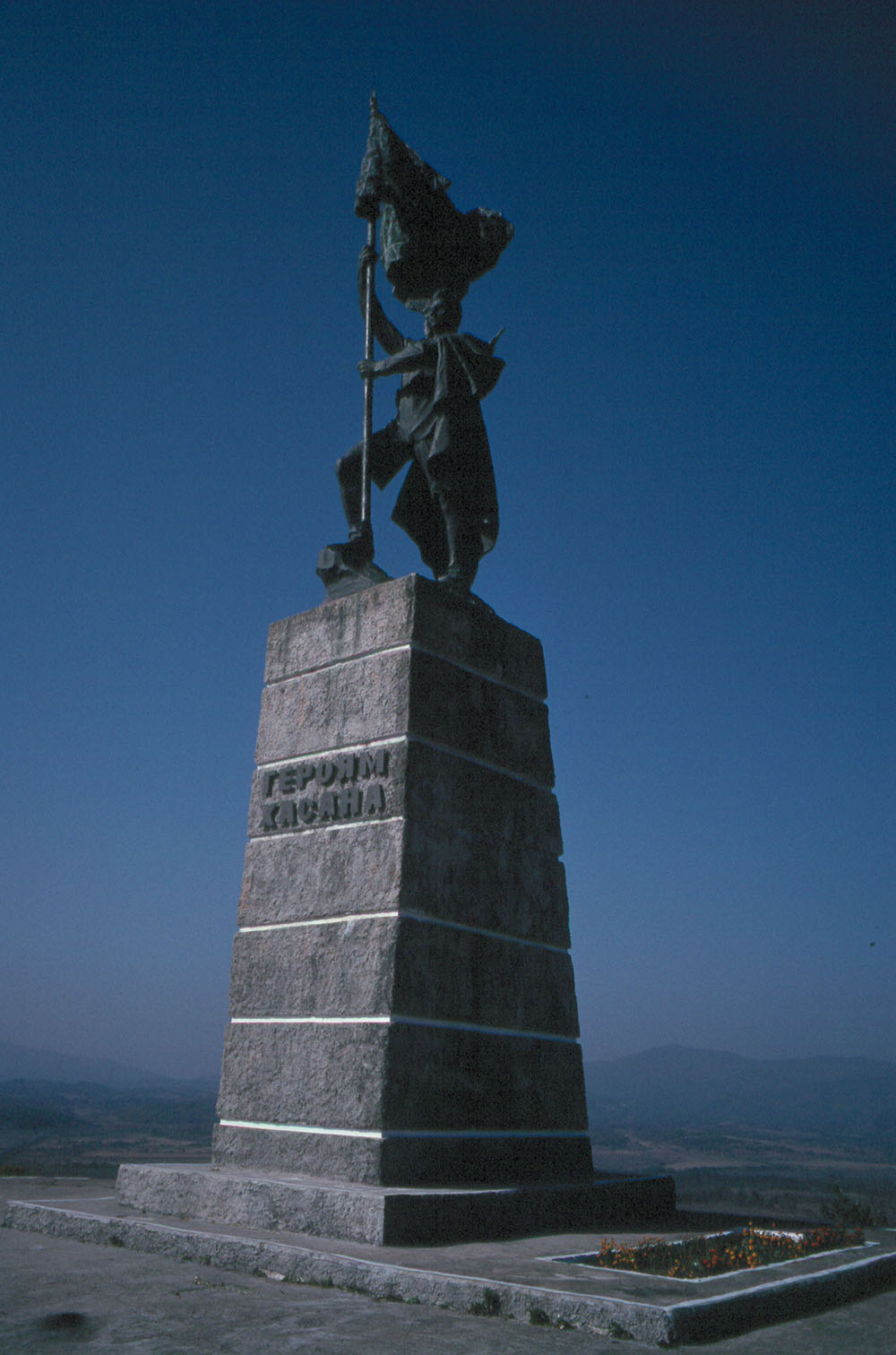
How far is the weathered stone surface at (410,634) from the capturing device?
6.93 meters

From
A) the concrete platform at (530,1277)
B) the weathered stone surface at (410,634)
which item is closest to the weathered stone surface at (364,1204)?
the concrete platform at (530,1277)

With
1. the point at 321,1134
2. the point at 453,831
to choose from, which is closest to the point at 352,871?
the point at 453,831

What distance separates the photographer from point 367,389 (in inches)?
327

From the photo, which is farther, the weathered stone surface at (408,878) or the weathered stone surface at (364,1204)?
the weathered stone surface at (408,878)

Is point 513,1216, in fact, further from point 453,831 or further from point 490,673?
point 490,673

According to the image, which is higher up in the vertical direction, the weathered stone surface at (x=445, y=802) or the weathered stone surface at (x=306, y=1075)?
the weathered stone surface at (x=445, y=802)

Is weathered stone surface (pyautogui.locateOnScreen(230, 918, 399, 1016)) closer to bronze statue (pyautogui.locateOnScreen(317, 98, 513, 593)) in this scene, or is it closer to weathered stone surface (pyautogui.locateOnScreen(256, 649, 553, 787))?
weathered stone surface (pyautogui.locateOnScreen(256, 649, 553, 787))

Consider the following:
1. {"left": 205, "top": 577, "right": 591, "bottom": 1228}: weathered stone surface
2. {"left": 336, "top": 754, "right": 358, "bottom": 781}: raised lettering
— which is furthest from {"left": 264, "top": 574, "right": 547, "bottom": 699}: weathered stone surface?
{"left": 336, "top": 754, "right": 358, "bottom": 781}: raised lettering

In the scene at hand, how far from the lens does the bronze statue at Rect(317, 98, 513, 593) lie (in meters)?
8.08

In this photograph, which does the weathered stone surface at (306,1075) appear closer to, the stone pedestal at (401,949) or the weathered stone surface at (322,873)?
the stone pedestal at (401,949)

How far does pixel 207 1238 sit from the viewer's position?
4895 mm

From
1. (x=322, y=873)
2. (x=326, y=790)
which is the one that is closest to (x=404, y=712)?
(x=326, y=790)

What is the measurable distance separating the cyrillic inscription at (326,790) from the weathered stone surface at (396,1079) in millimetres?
1263

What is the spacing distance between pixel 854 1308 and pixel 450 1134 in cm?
233
